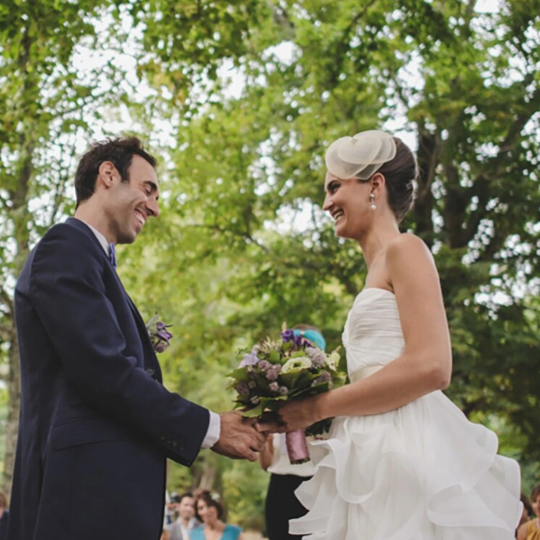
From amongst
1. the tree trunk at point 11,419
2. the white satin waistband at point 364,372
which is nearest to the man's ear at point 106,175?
the white satin waistband at point 364,372

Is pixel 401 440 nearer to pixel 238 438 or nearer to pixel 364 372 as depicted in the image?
pixel 364 372

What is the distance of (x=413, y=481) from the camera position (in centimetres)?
328

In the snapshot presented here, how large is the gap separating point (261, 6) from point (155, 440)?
366 inches

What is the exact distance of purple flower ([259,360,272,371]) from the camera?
372 cm

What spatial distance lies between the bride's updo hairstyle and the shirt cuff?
4.62ft

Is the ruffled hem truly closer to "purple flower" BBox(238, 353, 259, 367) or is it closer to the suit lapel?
"purple flower" BBox(238, 353, 259, 367)

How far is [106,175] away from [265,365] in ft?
3.72

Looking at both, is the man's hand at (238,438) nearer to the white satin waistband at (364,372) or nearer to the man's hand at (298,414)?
the man's hand at (298,414)

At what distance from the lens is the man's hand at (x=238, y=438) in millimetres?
3463

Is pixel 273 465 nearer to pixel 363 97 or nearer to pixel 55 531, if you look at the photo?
pixel 55 531

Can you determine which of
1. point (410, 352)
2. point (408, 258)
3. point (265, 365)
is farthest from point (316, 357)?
point (408, 258)

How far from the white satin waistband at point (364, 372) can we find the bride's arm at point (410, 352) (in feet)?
0.31

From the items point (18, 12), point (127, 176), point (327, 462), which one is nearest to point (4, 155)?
point (18, 12)

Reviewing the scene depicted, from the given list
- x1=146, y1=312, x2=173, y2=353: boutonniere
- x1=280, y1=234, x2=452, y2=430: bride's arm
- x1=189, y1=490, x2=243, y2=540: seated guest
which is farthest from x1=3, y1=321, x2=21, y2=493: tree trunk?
x1=280, y1=234, x2=452, y2=430: bride's arm
